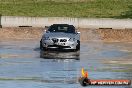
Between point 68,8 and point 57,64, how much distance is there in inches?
1289

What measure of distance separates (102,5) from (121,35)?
684 inches

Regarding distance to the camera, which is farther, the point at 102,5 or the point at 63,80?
the point at 102,5

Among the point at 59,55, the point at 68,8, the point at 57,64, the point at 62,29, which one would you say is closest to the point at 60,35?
the point at 62,29

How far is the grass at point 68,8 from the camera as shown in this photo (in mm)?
55219

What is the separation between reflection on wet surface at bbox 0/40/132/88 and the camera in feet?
63.9

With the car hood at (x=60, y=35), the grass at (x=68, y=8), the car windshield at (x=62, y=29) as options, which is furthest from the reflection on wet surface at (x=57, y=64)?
the grass at (x=68, y=8)

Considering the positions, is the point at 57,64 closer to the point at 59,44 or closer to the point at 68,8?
the point at 59,44

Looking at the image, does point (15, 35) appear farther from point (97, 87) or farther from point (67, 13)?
point (97, 87)

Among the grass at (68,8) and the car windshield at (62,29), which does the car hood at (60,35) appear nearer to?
the car windshield at (62,29)

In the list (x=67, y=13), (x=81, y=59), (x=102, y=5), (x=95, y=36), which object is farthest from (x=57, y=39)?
(x=102, y=5)

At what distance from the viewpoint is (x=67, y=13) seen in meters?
55.5

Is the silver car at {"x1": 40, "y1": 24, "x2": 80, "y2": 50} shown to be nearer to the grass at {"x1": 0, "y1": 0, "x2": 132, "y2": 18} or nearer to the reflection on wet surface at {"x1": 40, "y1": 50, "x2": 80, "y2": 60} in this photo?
the reflection on wet surface at {"x1": 40, "y1": 50, "x2": 80, "y2": 60}

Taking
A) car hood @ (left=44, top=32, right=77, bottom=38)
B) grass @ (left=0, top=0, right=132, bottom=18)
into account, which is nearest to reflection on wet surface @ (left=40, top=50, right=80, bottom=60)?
car hood @ (left=44, top=32, right=77, bottom=38)

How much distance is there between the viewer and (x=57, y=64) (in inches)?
990
